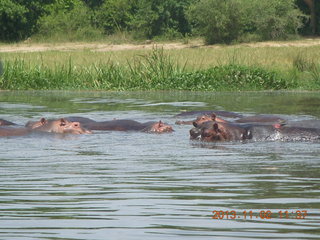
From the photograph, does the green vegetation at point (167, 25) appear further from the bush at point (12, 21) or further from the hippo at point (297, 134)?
the hippo at point (297, 134)

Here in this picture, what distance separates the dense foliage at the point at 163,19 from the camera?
115ft

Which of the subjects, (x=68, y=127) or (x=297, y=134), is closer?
(x=297, y=134)

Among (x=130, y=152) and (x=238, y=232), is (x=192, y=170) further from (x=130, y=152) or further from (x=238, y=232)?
(x=238, y=232)

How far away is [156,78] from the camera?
738 inches

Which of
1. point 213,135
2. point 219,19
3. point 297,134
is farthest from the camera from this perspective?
point 219,19

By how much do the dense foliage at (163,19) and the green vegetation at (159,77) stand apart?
15.1m

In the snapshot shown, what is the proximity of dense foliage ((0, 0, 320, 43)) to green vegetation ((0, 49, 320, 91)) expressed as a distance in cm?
1511

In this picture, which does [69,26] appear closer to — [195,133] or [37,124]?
[37,124]

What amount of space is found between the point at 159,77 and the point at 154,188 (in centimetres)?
1279

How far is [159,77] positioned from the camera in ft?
61.5

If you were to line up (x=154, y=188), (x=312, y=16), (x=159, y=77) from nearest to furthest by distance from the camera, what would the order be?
(x=154, y=188) → (x=159, y=77) → (x=312, y=16)

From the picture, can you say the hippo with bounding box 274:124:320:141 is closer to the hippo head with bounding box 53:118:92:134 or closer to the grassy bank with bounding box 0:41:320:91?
the hippo head with bounding box 53:118:92:134
